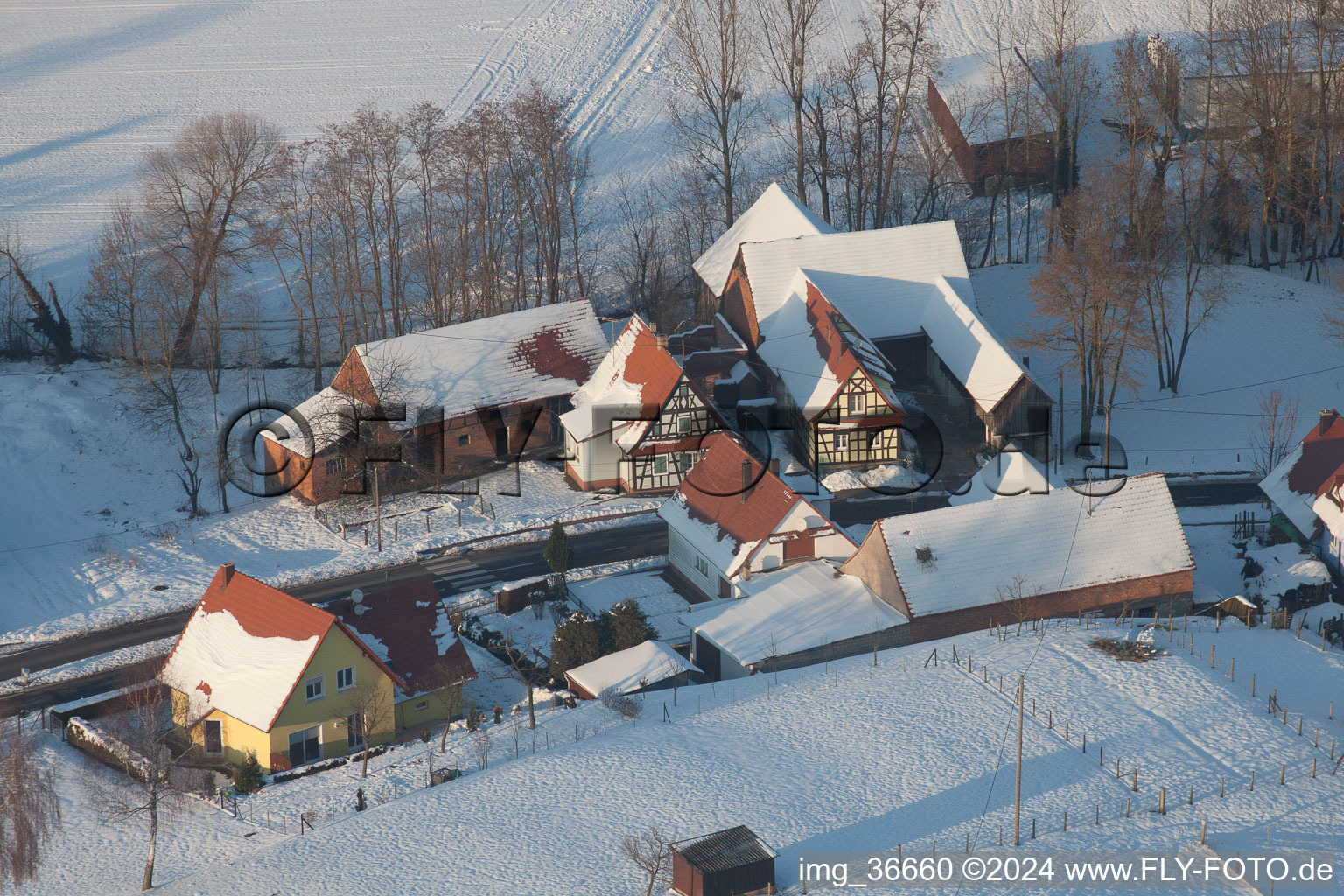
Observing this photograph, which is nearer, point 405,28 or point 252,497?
point 252,497

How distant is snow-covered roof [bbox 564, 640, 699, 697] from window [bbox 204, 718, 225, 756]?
31.5ft

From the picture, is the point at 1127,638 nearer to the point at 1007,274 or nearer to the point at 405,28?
the point at 1007,274

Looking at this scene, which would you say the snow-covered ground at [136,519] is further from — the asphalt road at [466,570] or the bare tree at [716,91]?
the bare tree at [716,91]

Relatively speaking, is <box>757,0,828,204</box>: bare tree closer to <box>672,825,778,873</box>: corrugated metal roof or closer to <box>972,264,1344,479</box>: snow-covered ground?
<box>972,264,1344,479</box>: snow-covered ground

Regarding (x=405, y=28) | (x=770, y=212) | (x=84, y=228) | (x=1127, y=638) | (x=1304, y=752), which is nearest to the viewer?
(x=1304, y=752)

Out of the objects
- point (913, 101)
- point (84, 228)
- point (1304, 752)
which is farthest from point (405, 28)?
point (1304, 752)

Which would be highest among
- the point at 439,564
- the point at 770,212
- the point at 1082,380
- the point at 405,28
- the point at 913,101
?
the point at 405,28

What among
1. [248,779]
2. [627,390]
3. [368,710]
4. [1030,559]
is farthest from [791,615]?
[248,779]

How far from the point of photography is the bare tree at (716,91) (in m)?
73.5

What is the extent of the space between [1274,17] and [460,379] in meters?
41.7

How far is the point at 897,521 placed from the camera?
4553 cm

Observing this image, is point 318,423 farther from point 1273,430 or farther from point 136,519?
point 1273,430

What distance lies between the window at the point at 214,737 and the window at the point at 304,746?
2.06 m

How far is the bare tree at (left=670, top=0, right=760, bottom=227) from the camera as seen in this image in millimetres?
73500
